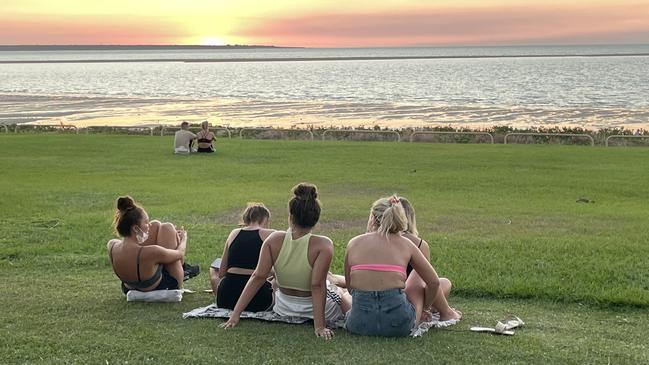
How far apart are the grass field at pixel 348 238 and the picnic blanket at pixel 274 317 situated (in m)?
0.10

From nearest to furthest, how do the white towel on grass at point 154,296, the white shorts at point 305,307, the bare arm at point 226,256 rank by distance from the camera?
the white shorts at point 305,307 < the bare arm at point 226,256 < the white towel on grass at point 154,296

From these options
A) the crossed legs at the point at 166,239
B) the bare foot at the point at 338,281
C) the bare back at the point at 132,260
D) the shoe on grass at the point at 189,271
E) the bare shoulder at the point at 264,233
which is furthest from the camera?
the shoe on grass at the point at 189,271

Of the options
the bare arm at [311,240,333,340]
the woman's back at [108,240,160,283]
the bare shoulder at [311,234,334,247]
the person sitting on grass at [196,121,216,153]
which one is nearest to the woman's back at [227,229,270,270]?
the bare shoulder at [311,234,334,247]

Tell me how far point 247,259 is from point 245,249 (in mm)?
91

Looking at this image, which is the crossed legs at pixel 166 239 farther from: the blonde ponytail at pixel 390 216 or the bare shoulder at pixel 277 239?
the blonde ponytail at pixel 390 216

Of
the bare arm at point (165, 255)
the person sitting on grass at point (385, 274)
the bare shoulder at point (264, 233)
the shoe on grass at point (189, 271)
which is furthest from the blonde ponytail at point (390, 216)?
the shoe on grass at point (189, 271)

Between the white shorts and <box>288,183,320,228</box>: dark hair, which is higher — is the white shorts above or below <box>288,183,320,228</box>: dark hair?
below

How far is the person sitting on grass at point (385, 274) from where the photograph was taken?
6.30 meters

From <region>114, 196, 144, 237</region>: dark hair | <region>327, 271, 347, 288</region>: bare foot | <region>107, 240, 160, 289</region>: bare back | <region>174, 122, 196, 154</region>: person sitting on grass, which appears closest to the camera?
<region>114, 196, 144, 237</region>: dark hair

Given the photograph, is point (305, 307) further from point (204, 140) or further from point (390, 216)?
point (204, 140)

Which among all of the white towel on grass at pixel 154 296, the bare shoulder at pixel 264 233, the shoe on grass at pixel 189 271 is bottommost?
the shoe on grass at pixel 189 271

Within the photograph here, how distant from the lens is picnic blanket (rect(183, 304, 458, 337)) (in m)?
6.61

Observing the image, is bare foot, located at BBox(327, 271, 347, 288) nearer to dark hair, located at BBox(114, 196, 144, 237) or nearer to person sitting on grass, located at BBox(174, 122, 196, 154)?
dark hair, located at BBox(114, 196, 144, 237)

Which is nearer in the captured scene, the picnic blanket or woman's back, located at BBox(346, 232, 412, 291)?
woman's back, located at BBox(346, 232, 412, 291)
